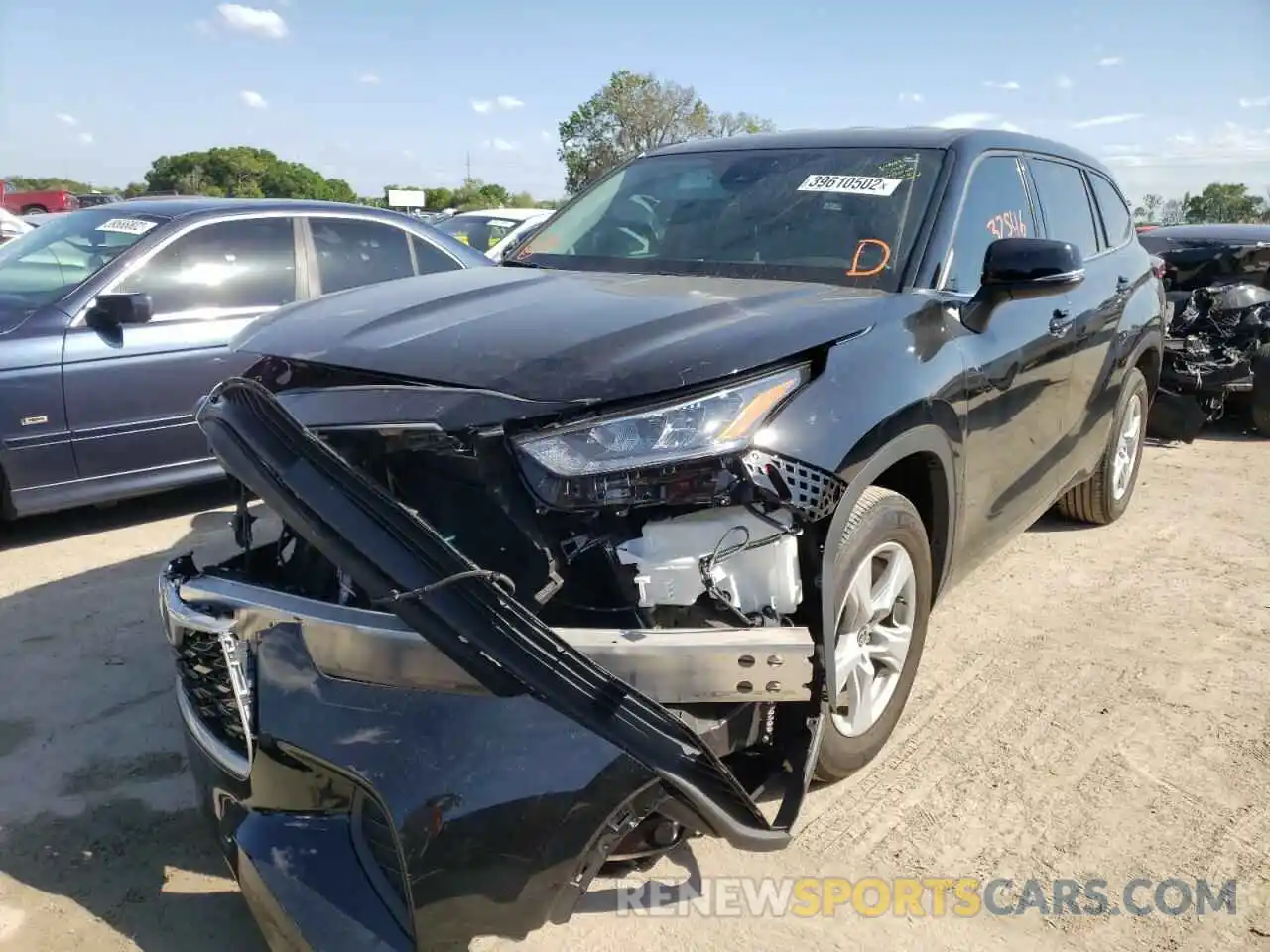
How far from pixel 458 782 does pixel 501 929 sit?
31 centimetres

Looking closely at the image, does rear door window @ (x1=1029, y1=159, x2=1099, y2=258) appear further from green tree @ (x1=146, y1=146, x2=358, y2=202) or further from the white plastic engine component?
green tree @ (x1=146, y1=146, x2=358, y2=202)

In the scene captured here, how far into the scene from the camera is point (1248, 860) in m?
2.49

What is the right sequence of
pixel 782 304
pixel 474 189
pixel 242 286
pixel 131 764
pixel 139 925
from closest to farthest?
pixel 139 925 < pixel 782 304 < pixel 131 764 < pixel 242 286 < pixel 474 189

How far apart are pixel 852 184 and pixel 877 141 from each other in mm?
312

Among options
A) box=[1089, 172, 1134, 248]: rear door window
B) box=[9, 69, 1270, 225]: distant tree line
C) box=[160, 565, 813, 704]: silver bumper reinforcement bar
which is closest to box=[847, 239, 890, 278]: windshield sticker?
box=[160, 565, 813, 704]: silver bumper reinforcement bar

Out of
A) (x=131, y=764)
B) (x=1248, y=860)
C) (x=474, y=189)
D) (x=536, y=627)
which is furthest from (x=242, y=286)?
(x=474, y=189)

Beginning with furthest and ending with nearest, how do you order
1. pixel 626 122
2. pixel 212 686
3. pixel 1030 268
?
pixel 626 122 → pixel 1030 268 → pixel 212 686

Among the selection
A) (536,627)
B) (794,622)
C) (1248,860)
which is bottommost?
(1248,860)

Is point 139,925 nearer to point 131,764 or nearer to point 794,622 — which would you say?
point 131,764

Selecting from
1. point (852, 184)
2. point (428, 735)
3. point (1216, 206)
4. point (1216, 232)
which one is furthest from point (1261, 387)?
point (1216, 206)

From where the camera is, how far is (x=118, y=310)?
4.59 metres

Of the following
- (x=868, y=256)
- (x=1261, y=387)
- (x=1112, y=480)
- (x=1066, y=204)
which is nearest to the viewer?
(x=868, y=256)

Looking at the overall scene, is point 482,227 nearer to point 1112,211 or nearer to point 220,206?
point 220,206

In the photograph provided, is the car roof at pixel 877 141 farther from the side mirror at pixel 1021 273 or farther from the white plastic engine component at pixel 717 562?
the white plastic engine component at pixel 717 562
